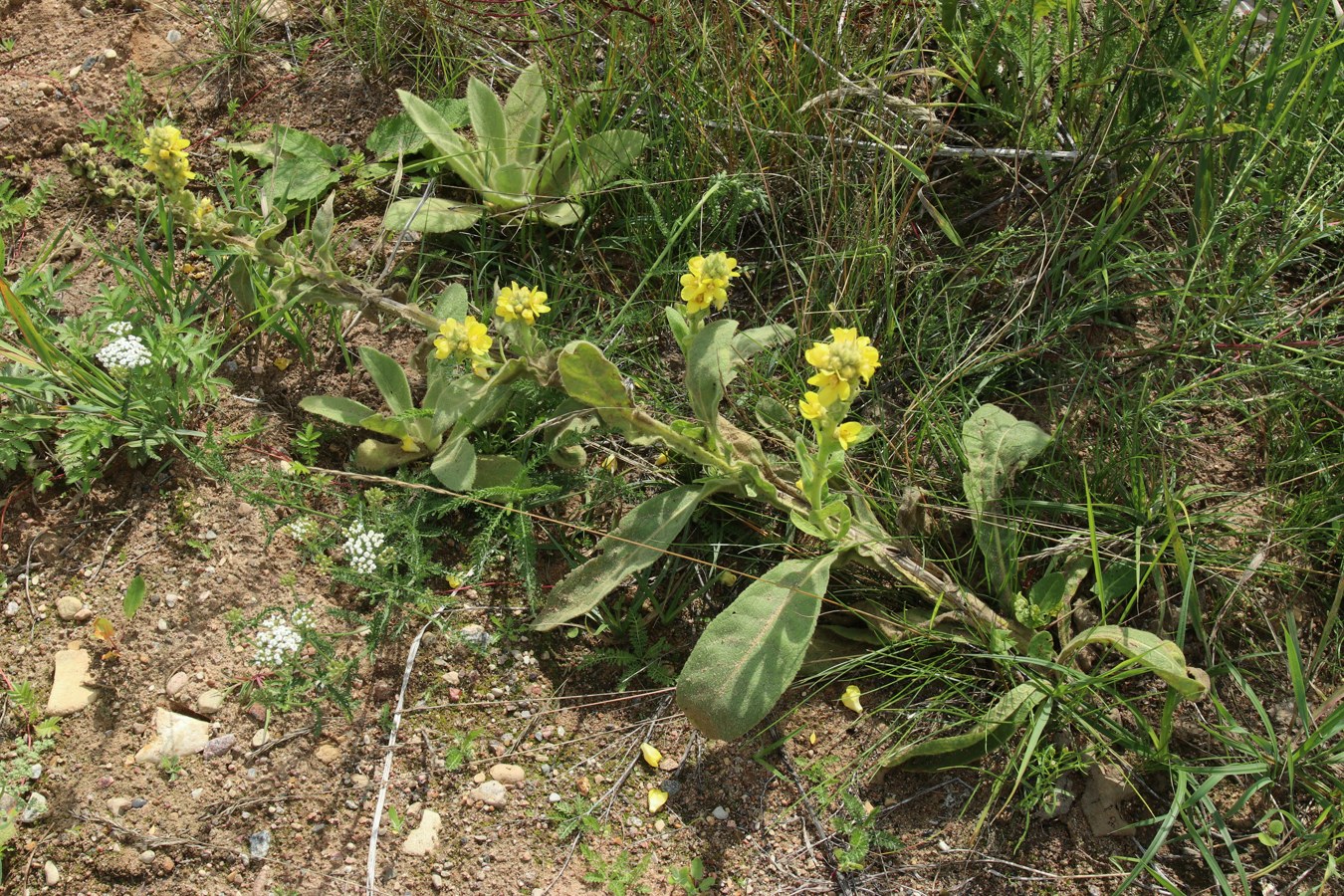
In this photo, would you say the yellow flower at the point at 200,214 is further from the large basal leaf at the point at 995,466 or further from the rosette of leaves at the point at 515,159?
the large basal leaf at the point at 995,466

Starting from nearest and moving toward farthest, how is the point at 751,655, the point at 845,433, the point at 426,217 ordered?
the point at 845,433 → the point at 751,655 → the point at 426,217

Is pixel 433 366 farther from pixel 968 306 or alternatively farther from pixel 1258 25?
pixel 1258 25

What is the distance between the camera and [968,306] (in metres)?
2.59

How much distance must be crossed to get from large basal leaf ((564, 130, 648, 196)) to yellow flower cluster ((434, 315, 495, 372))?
0.73 metres

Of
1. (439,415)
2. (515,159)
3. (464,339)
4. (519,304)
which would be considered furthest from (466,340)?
(515,159)

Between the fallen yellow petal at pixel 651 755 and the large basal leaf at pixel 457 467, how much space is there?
755mm

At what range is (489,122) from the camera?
2.76m

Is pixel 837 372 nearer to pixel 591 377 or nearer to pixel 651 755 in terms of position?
pixel 591 377

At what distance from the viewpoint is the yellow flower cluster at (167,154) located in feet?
7.61

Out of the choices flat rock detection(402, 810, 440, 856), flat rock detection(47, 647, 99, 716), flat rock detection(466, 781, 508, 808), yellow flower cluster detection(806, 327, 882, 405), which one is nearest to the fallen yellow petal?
flat rock detection(466, 781, 508, 808)

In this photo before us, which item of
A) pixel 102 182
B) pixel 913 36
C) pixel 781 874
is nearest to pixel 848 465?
pixel 781 874

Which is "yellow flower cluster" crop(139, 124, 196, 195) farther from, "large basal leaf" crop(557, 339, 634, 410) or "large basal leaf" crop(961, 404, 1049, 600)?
"large basal leaf" crop(961, 404, 1049, 600)

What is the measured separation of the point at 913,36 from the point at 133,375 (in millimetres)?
2333

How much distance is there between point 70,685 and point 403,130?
1.80 m
